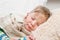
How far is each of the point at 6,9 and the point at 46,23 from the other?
58 centimetres

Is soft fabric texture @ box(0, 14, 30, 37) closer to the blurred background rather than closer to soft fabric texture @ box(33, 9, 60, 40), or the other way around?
soft fabric texture @ box(33, 9, 60, 40)

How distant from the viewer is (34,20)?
116 centimetres

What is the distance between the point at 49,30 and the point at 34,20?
0.17 m

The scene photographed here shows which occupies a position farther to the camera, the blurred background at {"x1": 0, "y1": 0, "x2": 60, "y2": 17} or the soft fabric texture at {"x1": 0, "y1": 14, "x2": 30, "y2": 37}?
the blurred background at {"x1": 0, "y1": 0, "x2": 60, "y2": 17}

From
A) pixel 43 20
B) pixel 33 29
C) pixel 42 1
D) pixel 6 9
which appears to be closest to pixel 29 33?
pixel 33 29

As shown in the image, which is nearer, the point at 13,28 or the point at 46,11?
the point at 13,28

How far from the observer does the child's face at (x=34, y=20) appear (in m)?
1.11

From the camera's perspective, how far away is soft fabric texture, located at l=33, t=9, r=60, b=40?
101cm

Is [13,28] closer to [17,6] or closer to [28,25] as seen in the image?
[28,25]

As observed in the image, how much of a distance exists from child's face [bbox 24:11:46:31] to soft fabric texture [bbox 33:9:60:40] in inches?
2.5

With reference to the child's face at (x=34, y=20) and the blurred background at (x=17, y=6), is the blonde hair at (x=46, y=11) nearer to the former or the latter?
the child's face at (x=34, y=20)

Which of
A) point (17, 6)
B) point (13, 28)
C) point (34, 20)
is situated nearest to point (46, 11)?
point (34, 20)

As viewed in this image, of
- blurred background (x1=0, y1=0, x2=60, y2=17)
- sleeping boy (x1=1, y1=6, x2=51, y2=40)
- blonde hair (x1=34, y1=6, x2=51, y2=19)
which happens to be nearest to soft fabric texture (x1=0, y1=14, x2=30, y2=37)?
sleeping boy (x1=1, y1=6, x2=51, y2=40)

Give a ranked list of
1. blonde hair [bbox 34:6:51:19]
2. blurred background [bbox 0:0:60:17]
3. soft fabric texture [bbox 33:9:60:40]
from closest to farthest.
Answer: soft fabric texture [bbox 33:9:60:40] < blonde hair [bbox 34:6:51:19] < blurred background [bbox 0:0:60:17]
